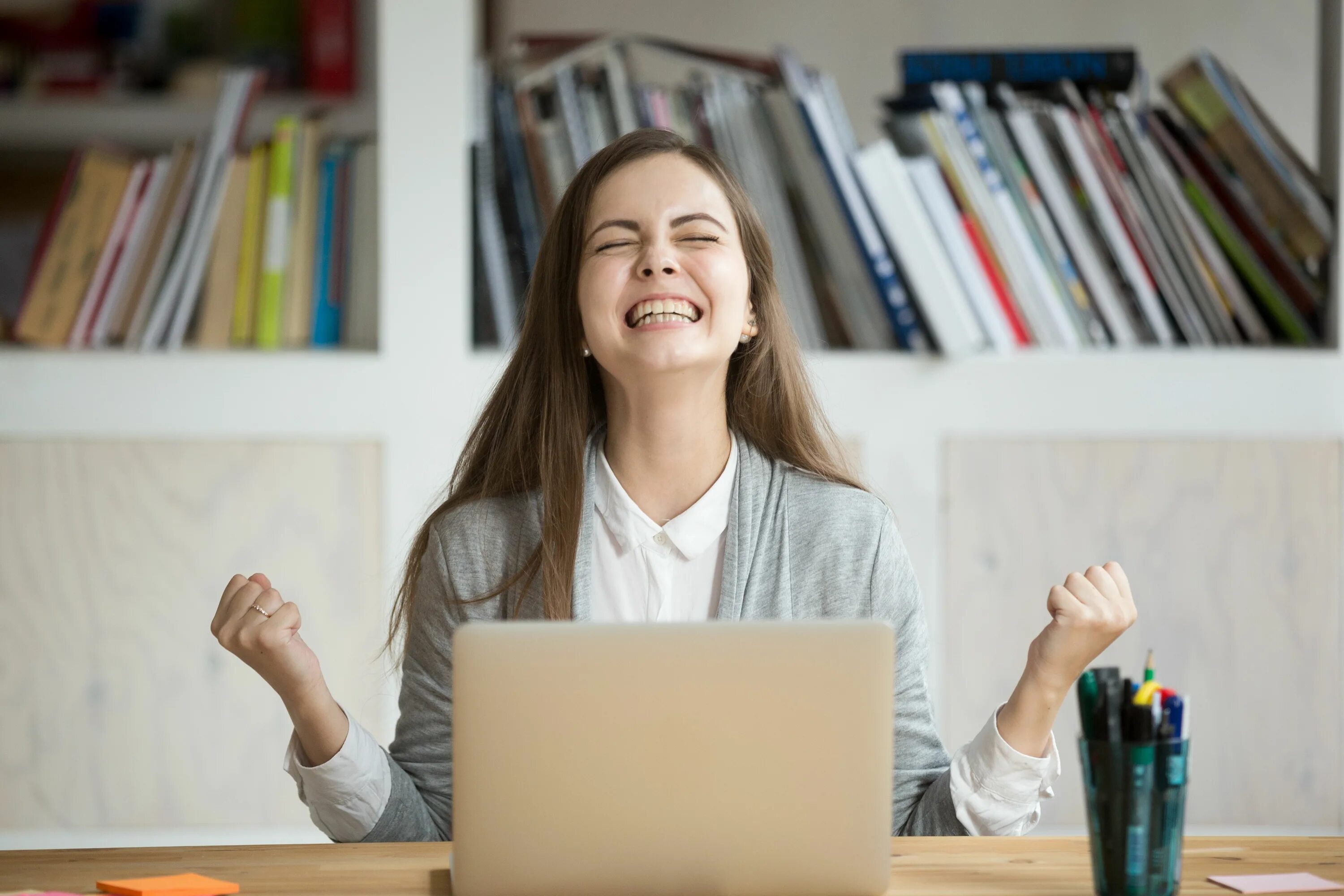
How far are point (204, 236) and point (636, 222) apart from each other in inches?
36.2

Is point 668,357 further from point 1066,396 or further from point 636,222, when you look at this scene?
point 1066,396

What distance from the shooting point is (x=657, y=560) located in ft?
4.79

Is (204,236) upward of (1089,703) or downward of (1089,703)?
upward

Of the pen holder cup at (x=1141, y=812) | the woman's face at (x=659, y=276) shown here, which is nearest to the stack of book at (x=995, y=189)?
the woman's face at (x=659, y=276)

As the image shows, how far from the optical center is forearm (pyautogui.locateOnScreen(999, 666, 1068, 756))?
46.5 inches

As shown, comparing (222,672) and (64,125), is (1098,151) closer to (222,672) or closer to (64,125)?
(222,672)

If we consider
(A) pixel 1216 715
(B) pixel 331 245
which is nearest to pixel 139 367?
(B) pixel 331 245

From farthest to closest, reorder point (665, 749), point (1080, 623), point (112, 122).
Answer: point (112, 122)
point (1080, 623)
point (665, 749)

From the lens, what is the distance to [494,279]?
2.11 metres

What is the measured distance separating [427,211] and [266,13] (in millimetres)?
835

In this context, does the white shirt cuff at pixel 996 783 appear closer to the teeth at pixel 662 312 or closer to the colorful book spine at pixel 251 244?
the teeth at pixel 662 312

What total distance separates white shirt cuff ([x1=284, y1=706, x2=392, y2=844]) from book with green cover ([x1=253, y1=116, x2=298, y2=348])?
98cm

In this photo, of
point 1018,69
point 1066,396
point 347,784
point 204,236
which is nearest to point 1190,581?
point 1066,396

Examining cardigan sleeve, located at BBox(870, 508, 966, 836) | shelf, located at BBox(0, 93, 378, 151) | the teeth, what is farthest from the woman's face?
shelf, located at BBox(0, 93, 378, 151)
